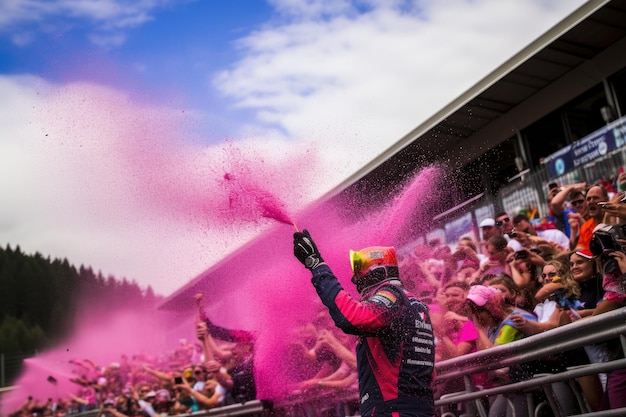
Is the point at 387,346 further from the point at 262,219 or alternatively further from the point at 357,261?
the point at 262,219

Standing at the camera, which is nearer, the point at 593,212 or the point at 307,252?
the point at 307,252

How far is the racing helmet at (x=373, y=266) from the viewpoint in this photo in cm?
482

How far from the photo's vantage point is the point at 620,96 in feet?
38.5

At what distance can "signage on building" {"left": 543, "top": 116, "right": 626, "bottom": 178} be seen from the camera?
1013cm

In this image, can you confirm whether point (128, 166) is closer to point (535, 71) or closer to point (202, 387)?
point (202, 387)

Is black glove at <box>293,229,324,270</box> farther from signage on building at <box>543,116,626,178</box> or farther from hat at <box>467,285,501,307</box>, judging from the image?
signage on building at <box>543,116,626,178</box>

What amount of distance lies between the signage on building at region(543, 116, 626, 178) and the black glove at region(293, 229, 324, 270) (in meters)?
6.72

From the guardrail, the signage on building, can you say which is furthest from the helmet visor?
the signage on building

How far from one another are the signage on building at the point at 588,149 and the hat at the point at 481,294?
489 cm

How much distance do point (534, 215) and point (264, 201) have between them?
6241 mm

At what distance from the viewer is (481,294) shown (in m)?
6.13

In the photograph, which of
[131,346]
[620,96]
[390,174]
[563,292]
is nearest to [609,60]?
[620,96]

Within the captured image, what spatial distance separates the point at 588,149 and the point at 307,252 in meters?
7.35

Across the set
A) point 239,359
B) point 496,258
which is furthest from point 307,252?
point 239,359
